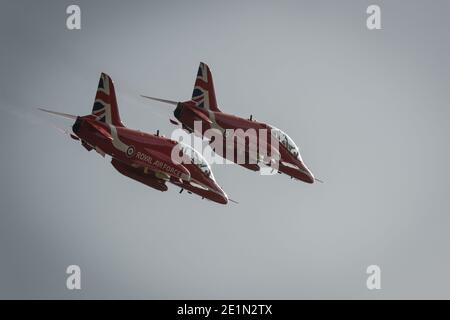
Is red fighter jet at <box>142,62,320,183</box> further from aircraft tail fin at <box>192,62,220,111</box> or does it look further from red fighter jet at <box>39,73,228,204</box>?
red fighter jet at <box>39,73,228,204</box>

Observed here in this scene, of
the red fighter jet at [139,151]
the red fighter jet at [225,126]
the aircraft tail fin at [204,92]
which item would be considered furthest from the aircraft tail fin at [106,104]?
the aircraft tail fin at [204,92]

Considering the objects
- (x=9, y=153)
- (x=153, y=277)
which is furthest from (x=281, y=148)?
(x=9, y=153)

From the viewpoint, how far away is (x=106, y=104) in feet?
277

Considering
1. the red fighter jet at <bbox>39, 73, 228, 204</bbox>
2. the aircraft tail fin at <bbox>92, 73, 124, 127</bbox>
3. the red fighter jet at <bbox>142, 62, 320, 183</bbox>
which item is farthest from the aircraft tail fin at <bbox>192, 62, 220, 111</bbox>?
the aircraft tail fin at <bbox>92, 73, 124, 127</bbox>

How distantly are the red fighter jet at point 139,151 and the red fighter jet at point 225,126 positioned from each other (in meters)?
5.66

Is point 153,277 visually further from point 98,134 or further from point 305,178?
point 98,134

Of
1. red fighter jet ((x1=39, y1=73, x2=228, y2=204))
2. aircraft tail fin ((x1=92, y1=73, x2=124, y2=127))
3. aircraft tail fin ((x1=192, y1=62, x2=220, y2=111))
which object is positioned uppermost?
aircraft tail fin ((x1=192, y1=62, x2=220, y2=111))

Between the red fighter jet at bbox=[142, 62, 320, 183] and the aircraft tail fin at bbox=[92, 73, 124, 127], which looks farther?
the red fighter jet at bbox=[142, 62, 320, 183]

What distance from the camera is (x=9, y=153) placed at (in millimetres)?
185125

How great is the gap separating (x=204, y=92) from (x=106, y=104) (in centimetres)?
1028

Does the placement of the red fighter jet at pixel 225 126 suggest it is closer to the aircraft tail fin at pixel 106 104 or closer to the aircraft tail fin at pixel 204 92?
the aircraft tail fin at pixel 204 92

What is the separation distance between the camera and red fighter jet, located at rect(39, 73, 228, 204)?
3226 inches

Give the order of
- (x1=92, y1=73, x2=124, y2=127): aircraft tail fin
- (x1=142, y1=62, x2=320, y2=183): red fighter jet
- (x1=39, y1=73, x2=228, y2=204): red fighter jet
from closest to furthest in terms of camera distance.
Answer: (x1=39, y1=73, x2=228, y2=204): red fighter jet, (x1=92, y1=73, x2=124, y2=127): aircraft tail fin, (x1=142, y1=62, x2=320, y2=183): red fighter jet

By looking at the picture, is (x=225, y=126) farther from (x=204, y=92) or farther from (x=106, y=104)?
(x=106, y=104)
